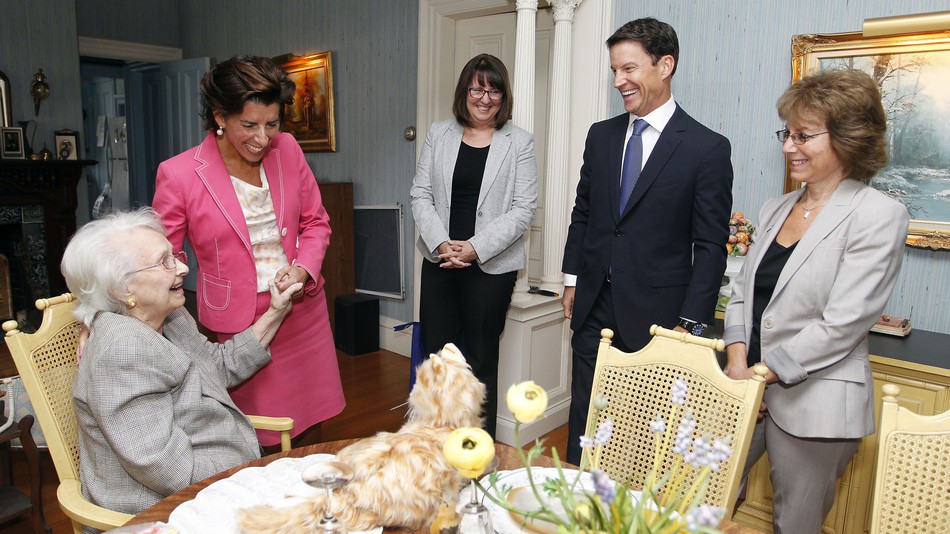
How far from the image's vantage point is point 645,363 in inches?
67.0

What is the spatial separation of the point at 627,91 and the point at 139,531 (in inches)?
72.3

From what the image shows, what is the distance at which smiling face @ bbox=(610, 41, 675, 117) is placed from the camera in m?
2.15

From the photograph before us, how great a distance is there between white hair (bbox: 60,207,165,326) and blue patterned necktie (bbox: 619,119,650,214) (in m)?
1.50

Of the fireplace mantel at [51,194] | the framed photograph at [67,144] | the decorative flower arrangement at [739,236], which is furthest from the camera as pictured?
the framed photograph at [67,144]

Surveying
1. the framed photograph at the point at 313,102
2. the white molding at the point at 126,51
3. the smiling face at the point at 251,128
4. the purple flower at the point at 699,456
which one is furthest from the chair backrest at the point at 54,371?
the white molding at the point at 126,51

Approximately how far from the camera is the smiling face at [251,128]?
1.95 m

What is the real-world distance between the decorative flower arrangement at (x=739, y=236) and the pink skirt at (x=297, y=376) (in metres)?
1.66

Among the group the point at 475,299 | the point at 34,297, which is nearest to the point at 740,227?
the point at 475,299

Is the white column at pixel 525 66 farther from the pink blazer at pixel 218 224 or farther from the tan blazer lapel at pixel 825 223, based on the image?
the tan blazer lapel at pixel 825 223

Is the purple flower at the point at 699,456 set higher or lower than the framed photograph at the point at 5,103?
lower

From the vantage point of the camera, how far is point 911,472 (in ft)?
4.50

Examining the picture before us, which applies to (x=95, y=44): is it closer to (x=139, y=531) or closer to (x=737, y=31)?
(x=737, y=31)

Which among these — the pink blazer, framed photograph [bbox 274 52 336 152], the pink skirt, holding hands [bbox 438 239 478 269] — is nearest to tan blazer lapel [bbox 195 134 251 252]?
the pink blazer

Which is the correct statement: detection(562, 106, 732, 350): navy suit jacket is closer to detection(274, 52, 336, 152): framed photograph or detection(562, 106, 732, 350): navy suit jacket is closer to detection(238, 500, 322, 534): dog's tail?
detection(238, 500, 322, 534): dog's tail
